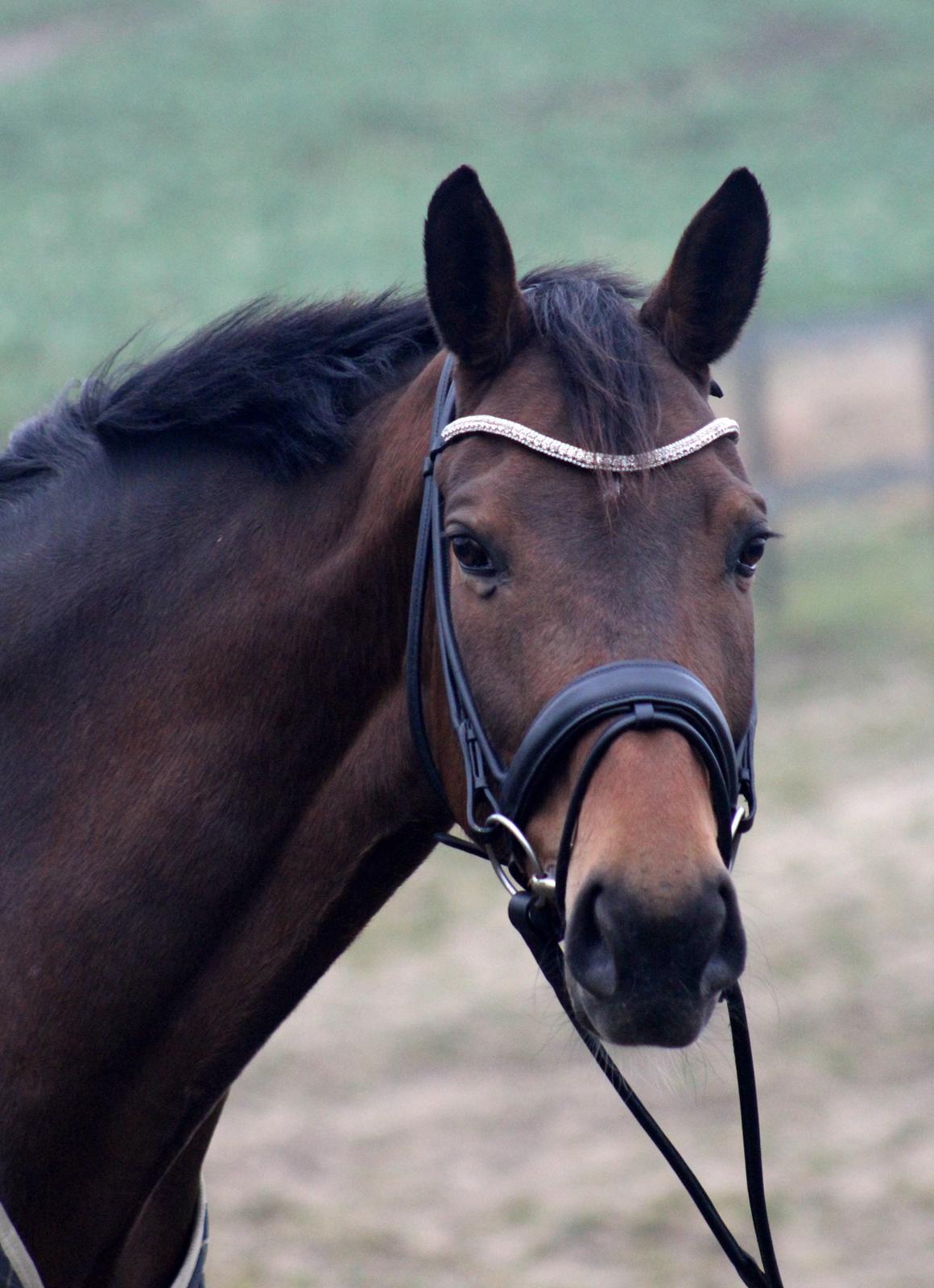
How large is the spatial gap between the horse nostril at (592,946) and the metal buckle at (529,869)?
0.36 feet

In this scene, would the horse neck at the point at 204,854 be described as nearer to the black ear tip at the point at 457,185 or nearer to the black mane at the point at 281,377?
the black mane at the point at 281,377

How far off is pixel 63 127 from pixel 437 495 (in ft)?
79.9

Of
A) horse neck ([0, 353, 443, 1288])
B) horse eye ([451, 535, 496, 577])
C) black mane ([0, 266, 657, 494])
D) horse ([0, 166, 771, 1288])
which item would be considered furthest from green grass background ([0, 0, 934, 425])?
horse eye ([451, 535, 496, 577])

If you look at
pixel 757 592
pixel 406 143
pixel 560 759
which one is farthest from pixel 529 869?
pixel 406 143

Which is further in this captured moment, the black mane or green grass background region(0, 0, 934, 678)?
green grass background region(0, 0, 934, 678)

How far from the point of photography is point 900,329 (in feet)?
40.8

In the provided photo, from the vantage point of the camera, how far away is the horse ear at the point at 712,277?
85.6 inches

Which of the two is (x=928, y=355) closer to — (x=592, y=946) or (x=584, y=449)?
(x=584, y=449)

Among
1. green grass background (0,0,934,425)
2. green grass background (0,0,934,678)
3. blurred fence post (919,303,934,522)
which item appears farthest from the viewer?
green grass background (0,0,934,425)

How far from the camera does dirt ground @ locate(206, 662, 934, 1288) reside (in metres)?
4.41

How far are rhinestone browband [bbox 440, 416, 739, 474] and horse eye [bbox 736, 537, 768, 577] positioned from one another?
155 mm

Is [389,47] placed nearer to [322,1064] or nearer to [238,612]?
[322,1064]

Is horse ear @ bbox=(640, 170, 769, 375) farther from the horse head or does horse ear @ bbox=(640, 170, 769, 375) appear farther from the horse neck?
the horse neck

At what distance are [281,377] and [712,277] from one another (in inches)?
27.3
